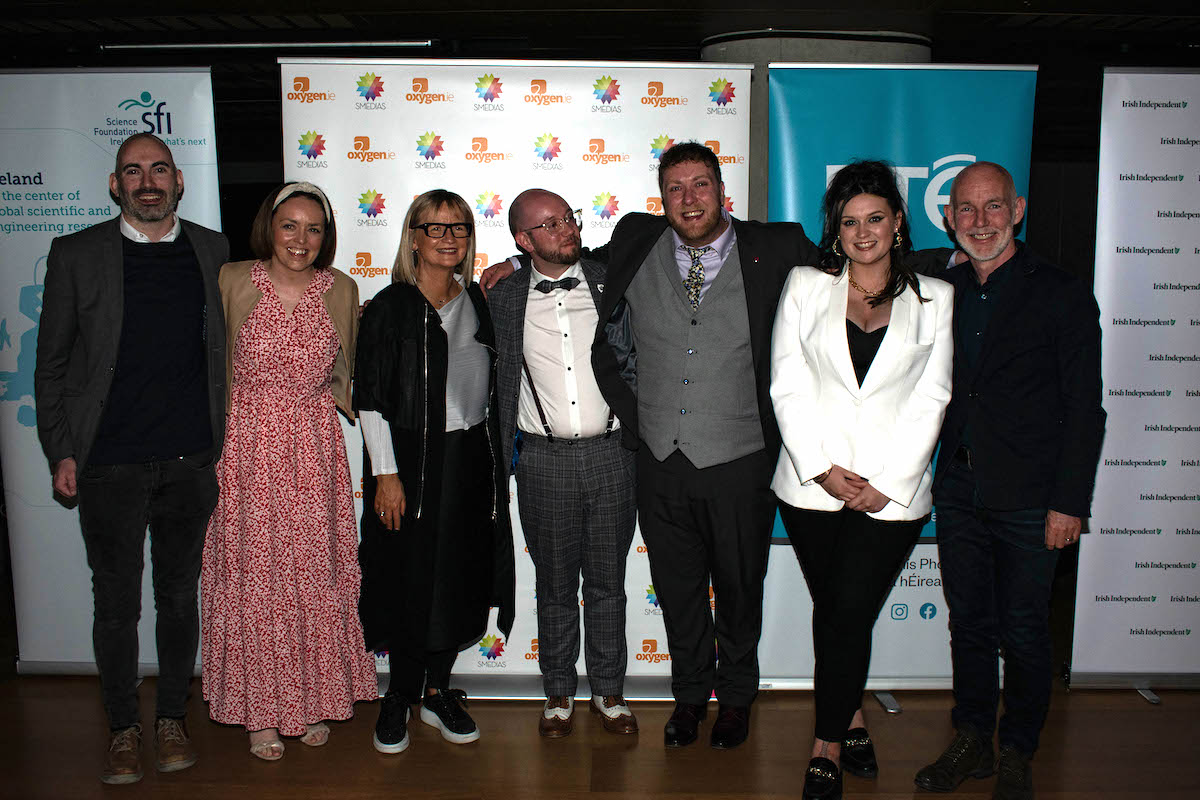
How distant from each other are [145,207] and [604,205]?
5.53 ft

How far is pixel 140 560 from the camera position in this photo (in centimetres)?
290

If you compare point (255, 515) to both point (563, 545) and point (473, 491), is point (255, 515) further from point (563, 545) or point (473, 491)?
point (563, 545)

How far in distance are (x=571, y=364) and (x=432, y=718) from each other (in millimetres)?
1490

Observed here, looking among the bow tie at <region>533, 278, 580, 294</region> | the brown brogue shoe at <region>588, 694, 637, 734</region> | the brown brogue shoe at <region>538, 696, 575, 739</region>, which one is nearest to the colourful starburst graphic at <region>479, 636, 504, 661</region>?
the brown brogue shoe at <region>538, 696, 575, 739</region>

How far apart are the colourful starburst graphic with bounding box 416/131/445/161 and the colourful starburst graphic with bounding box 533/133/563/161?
0.39 m

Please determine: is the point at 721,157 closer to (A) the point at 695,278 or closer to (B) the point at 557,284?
(A) the point at 695,278

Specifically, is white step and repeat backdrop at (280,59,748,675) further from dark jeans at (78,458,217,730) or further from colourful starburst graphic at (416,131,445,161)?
dark jeans at (78,458,217,730)

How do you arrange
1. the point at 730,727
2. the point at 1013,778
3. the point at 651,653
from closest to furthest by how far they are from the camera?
the point at 1013,778, the point at 730,727, the point at 651,653

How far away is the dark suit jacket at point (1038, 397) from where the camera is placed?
8.31 feet

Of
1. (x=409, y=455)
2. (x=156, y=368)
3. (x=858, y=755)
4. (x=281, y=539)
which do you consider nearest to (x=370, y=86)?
(x=156, y=368)

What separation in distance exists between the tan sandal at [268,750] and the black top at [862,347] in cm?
236

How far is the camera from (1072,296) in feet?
8.42

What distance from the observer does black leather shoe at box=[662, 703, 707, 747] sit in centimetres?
304

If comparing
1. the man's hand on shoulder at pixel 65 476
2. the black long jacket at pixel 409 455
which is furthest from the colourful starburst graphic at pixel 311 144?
the man's hand on shoulder at pixel 65 476
